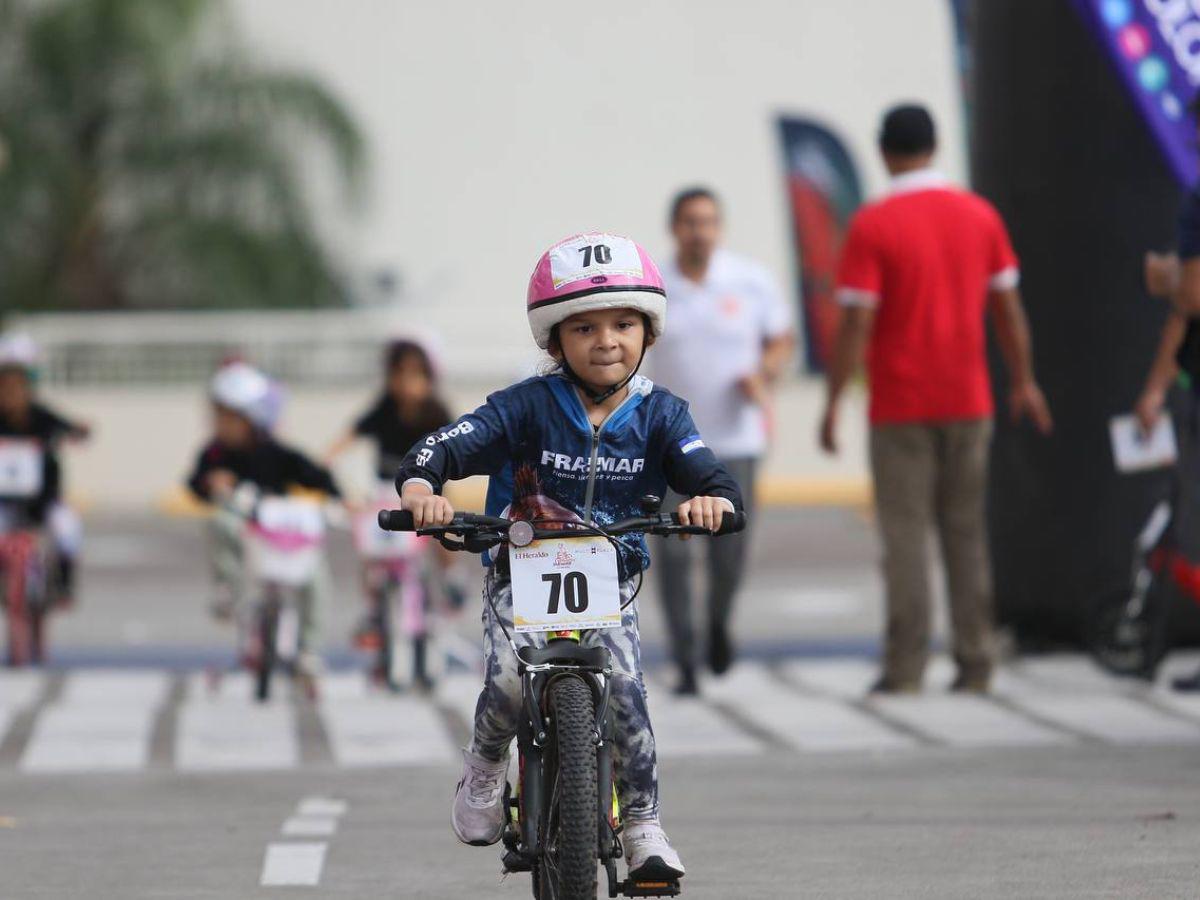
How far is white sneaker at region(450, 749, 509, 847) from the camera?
21.2 ft

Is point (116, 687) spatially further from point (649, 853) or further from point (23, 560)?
point (649, 853)

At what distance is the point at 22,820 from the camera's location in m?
8.44

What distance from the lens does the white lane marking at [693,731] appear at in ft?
33.1

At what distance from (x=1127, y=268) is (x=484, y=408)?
20.9ft

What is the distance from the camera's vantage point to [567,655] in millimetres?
6285

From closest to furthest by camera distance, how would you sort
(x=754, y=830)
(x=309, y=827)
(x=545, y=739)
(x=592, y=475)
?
(x=545, y=739)
(x=592, y=475)
(x=754, y=830)
(x=309, y=827)

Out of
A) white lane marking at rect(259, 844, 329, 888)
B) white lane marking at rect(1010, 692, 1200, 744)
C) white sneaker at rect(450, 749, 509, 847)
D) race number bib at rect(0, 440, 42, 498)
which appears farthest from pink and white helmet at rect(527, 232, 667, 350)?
race number bib at rect(0, 440, 42, 498)

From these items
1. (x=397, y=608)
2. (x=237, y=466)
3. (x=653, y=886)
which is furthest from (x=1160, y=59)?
(x=653, y=886)

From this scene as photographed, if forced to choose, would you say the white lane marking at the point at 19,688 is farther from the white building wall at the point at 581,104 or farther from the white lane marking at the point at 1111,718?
the white building wall at the point at 581,104

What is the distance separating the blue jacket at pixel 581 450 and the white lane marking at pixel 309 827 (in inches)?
73.1

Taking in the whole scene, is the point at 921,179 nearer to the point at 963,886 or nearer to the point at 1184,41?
the point at 1184,41

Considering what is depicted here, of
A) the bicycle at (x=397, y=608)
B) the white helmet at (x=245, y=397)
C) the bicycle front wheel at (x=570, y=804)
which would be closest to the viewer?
the bicycle front wheel at (x=570, y=804)

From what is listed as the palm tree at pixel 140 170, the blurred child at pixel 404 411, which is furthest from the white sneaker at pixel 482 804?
the palm tree at pixel 140 170

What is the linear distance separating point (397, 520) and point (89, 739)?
184 inches
